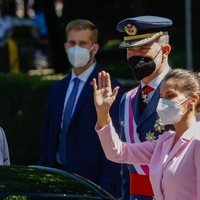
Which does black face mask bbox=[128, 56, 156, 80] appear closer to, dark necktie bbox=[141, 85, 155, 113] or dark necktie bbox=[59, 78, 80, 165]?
dark necktie bbox=[141, 85, 155, 113]

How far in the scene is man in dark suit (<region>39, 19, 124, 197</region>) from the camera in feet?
21.0

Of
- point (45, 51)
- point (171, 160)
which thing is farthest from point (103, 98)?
point (45, 51)

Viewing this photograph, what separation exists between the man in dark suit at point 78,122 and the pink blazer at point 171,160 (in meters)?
1.57

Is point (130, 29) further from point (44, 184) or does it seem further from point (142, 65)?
point (44, 184)

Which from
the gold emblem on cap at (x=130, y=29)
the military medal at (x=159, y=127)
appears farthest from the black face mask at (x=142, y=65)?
the military medal at (x=159, y=127)

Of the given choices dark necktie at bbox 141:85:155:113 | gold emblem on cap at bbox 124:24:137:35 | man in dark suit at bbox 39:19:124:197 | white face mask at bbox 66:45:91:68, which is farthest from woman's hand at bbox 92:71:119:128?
white face mask at bbox 66:45:91:68

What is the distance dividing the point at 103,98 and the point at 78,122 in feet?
6.38

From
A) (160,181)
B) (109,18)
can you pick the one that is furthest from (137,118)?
(109,18)

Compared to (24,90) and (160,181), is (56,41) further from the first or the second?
(160,181)

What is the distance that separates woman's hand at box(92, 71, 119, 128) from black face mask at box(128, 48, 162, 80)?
717mm

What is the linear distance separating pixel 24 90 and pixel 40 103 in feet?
1.38

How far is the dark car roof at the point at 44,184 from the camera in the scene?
13.6ft

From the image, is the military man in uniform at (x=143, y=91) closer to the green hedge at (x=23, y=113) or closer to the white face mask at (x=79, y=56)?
the white face mask at (x=79, y=56)

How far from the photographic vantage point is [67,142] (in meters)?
6.41
